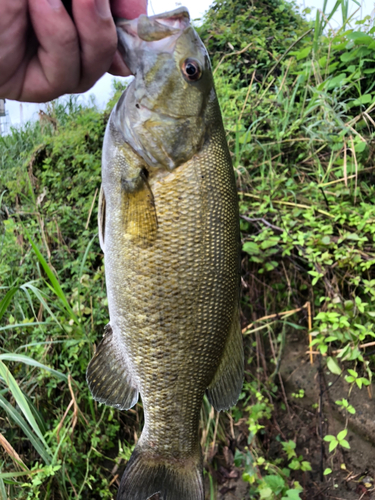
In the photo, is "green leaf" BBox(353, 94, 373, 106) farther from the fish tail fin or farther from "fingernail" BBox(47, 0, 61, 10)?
the fish tail fin

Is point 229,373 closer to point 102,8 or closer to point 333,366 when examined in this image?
point 333,366

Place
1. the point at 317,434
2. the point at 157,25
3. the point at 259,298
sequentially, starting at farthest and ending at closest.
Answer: the point at 259,298 → the point at 317,434 → the point at 157,25

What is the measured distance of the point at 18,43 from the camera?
0.93 meters

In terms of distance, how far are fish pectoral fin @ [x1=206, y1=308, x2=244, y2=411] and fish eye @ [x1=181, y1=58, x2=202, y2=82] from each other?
2.64 feet

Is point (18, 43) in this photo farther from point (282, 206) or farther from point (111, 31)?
point (282, 206)

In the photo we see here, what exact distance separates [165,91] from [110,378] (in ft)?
3.25

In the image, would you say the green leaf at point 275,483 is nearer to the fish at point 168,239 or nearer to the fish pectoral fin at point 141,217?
the fish at point 168,239

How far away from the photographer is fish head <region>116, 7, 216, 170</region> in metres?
0.97

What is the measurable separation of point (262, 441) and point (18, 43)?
2.16 meters

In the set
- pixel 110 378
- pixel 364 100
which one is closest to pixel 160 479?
pixel 110 378

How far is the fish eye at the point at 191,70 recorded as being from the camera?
100 centimetres

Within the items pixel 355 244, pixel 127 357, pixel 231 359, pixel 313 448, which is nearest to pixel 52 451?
pixel 127 357

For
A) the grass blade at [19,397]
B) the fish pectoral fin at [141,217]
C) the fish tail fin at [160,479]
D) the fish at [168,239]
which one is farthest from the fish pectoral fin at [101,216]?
the grass blade at [19,397]

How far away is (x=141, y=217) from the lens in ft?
→ 3.30
